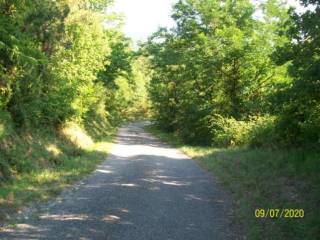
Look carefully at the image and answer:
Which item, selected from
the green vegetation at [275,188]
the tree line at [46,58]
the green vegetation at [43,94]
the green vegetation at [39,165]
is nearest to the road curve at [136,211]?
the green vegetation at [275,188]

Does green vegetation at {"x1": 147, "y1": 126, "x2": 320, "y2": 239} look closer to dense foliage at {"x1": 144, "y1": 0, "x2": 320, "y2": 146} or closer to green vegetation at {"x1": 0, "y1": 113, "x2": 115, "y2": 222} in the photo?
dense foliage at {"x1": 144, "y1": 0, "x2": 320, "y2": 146}

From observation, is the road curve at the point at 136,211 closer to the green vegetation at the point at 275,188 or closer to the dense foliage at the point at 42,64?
the green vegetation at the point at 275,188

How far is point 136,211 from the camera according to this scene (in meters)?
9.29

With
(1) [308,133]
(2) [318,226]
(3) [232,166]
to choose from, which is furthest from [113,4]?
(2) [318,226]

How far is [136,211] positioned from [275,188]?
3.39m

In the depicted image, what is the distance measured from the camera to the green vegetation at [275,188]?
7.52m

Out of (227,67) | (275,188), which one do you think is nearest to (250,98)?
(227,67)

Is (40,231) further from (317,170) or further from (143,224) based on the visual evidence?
(317,170)

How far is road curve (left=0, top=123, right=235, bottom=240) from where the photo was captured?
7672 mm

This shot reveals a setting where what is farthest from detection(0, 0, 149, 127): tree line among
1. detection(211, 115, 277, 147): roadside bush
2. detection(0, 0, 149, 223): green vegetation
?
detection(211, 115, 277, 147): roadside bush

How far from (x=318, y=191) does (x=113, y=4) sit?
2560 cm

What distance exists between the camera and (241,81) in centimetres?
2567

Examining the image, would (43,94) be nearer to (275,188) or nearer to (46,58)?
(46,58)

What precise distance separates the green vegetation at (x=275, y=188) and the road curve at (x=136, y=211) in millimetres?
475
